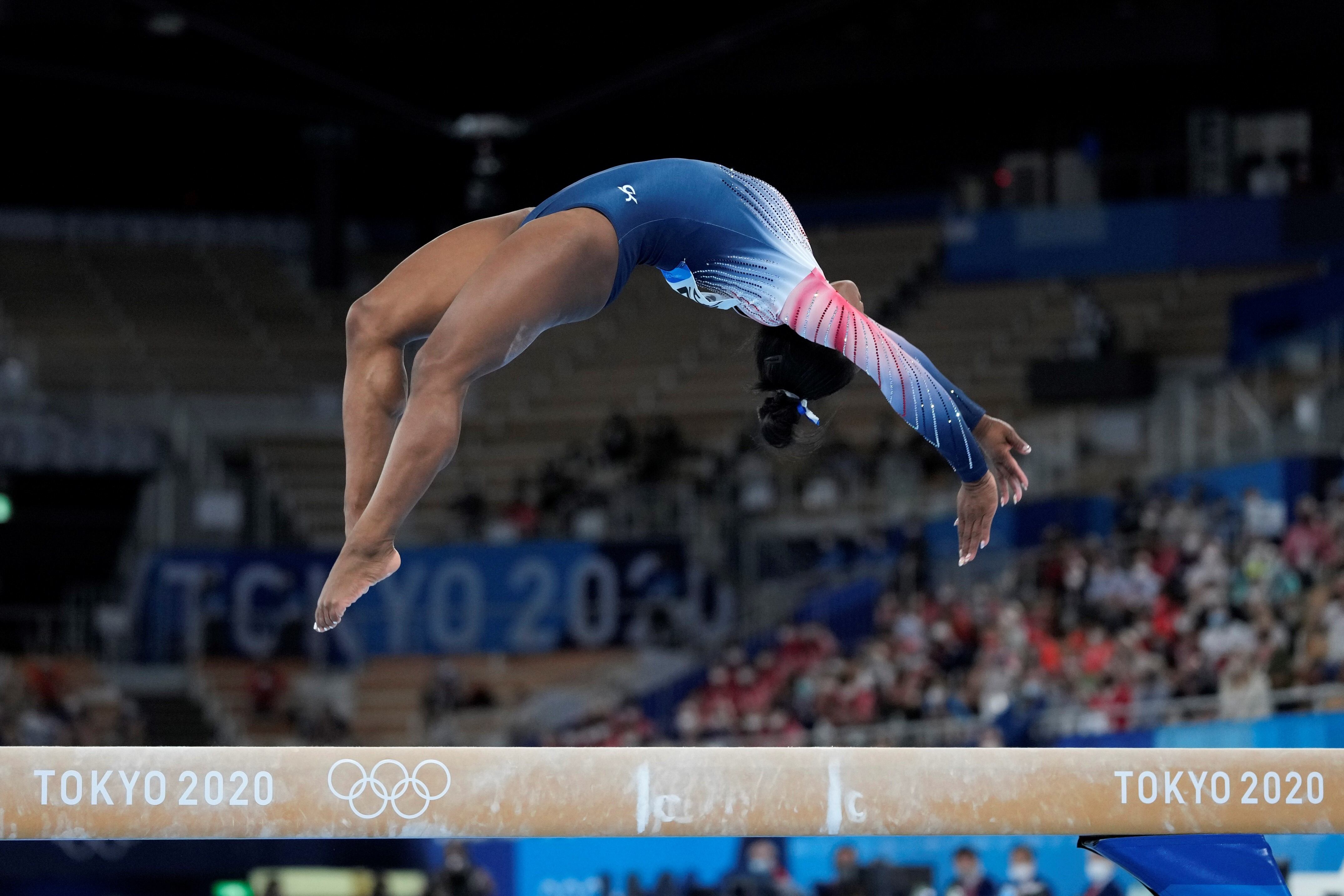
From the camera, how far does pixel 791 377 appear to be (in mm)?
4602

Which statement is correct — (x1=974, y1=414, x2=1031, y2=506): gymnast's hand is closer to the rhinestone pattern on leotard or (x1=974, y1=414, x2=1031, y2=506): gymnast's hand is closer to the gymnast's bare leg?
the rhinestone pattern on leotard

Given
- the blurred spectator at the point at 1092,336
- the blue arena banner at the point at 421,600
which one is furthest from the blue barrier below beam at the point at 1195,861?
the blurred spectator at the point at 1092,336

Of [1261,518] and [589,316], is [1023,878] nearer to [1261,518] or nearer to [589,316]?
[1261,518]

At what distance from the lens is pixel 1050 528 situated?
15.6 m

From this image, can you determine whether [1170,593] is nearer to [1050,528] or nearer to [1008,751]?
[1050,528]

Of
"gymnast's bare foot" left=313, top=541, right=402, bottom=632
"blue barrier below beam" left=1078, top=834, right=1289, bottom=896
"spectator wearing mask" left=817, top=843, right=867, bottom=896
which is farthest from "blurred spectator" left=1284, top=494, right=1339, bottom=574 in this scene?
"gymnast's bare foot" left=313, top=541, right=402, bottom=632

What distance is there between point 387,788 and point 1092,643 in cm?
981

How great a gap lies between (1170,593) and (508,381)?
1297 cm

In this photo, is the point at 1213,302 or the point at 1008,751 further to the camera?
the point at 1213,302

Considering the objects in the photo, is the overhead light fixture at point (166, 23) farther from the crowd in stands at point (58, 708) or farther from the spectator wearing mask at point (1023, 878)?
the spectator wearing mask at point (1023, 878)

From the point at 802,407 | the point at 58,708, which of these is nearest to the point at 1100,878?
the point at 802,407

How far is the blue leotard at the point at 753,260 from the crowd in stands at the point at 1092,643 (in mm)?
7187

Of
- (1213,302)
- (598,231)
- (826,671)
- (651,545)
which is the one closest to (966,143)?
(1213,302)

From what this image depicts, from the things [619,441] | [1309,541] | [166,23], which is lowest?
[1309,541]
